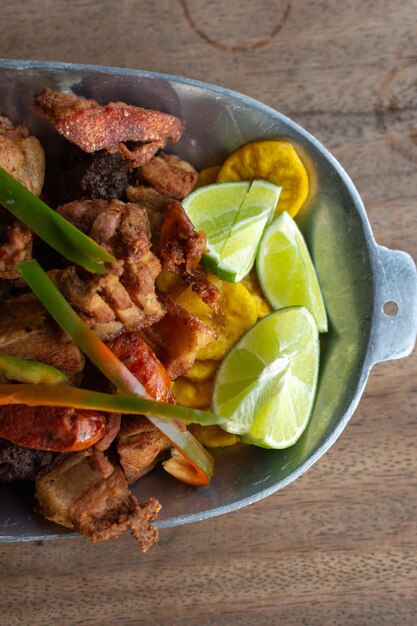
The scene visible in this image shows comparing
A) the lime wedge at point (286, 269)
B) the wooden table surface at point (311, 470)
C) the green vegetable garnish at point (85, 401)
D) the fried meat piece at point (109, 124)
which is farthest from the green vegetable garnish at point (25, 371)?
the wooden table surface at point (311, 470)

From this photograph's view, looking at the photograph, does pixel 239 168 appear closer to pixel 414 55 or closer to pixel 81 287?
pixel 81 287

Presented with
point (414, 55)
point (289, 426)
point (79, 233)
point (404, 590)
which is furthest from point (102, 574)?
point (414, 55)

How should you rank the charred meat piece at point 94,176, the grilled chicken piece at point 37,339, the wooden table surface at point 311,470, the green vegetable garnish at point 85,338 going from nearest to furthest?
the green vegetable garnish at point 85,338 → the grilled chicken piece at point 37,339 → the charred meat piece at point 94,176 → the wooden table surface at point 311,470

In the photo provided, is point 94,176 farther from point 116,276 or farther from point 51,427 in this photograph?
point 51,427

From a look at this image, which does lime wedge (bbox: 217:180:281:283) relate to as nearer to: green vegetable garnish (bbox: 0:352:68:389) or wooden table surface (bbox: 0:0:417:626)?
wooden table surface (bbox: 0:0:417:626)

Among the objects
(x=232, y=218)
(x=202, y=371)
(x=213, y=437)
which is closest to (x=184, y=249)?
(x=232, y=218)

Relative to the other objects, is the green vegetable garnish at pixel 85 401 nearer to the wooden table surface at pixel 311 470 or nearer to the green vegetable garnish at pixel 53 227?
the green vegetable garnish at pixel 53 227

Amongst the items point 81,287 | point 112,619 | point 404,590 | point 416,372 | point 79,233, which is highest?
point 79,233
